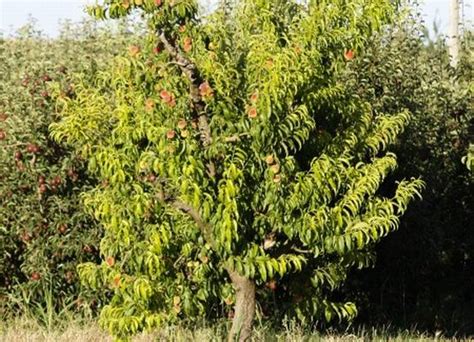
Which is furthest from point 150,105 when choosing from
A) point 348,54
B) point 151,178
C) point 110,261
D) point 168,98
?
point 348,54

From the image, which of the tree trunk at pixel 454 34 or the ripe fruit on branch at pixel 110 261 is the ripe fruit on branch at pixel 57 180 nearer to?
the ripe fruit on branch at pixel 110 261

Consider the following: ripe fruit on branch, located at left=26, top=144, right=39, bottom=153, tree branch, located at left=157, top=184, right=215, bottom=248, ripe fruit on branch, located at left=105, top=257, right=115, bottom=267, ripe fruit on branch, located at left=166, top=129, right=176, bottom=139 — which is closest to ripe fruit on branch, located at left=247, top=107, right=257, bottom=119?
ripe fruit on branch, located at left=166, top=129, right=176, bottom=139

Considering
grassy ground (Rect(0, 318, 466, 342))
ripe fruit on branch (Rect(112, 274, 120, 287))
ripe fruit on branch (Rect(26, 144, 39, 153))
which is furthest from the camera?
ripe fruit on branch (Rect(26, 144, 39, 153))

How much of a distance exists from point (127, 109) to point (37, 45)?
14.5ft

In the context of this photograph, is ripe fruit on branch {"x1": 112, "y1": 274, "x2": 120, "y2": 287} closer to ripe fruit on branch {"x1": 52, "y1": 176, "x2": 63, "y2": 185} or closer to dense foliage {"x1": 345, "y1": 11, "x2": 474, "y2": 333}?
ripe fruit on branch {"x1": 52, "y1": 176, "x2": 63, "y2": 185}

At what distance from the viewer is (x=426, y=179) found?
1109 centimetres

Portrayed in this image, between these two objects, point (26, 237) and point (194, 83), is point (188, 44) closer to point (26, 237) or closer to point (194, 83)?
point (194, 83)

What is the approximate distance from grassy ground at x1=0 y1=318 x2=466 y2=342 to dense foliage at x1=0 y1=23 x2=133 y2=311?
531mm

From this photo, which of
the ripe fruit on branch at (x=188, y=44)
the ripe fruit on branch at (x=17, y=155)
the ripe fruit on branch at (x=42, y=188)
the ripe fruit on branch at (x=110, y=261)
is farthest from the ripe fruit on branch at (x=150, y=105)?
the ripe fruit on branch at (x=17, y=155)

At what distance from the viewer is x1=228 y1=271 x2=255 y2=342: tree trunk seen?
734cm

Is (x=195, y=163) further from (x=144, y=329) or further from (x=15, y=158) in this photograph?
(x=15, y=158)

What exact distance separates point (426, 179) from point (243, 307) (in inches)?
173

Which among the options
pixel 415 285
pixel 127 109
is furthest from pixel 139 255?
pixel 415 285

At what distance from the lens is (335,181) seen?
7152mm
